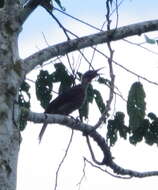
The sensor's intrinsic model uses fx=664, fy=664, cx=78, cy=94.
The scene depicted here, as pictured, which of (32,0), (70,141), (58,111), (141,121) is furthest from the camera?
(58,111)

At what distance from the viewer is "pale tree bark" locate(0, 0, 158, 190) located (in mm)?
3615

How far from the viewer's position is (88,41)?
4.44 meters

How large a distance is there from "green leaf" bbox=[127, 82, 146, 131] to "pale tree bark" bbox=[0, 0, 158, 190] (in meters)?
0.52

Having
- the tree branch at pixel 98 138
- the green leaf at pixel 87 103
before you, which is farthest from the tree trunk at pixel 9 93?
the green leaf at pixel 87 103

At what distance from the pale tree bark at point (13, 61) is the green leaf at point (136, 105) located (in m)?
0.52

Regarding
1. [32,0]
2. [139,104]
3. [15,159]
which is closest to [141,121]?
[139,104]

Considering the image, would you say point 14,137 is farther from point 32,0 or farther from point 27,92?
point 27,92

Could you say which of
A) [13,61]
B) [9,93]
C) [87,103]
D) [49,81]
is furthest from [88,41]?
[87,103]

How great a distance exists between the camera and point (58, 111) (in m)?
8.08

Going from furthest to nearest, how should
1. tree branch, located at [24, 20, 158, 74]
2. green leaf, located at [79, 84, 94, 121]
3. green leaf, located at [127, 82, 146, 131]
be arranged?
green leaf, located at [79, 84, 94, 121] → green leaf, located at [127, 82, 146, 131] → tree branch, located at [24, 20, 158, 74]

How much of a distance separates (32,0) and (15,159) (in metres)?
1.18

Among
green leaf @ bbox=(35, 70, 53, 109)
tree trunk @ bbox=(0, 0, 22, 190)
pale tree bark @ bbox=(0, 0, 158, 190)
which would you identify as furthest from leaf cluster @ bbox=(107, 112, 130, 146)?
tree trunk @ bbox=(0, 0, 22, 190)

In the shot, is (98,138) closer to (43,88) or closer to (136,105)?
(136,105)

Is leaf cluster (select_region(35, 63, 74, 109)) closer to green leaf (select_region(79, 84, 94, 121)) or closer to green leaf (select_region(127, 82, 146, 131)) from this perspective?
green leaf (select_region(79, 84, 94, 121))
